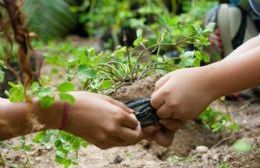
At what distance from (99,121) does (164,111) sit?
22 cm

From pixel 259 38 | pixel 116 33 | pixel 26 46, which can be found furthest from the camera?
pixel 116 33

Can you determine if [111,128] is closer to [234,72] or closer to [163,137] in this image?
[163,137]

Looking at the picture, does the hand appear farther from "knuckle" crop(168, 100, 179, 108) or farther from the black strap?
the black strap

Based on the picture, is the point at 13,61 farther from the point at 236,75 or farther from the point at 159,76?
the point at 236,75

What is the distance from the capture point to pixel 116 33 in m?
3.96

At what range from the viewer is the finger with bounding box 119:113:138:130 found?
4.86 ft

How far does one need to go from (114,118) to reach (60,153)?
247 mm

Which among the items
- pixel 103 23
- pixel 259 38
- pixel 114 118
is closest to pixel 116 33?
pixel 103 23

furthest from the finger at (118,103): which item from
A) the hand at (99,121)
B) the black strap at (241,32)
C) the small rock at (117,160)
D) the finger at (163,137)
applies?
the black strap at (241,32)

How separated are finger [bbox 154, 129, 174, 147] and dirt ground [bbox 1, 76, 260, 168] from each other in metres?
0.12

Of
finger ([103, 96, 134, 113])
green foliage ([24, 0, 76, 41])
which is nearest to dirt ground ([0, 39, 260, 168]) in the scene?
finger ([103, 96, 134, 113])

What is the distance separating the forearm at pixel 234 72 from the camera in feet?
5.21

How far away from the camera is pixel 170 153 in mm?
2275

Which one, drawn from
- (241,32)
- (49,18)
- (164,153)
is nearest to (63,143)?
(164,153)
